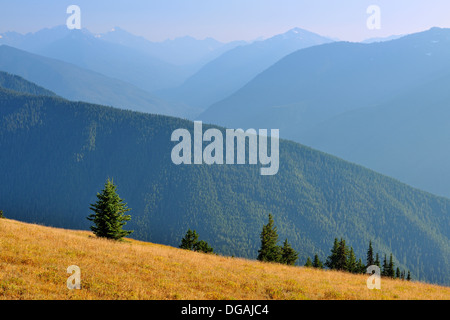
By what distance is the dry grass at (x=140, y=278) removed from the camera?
18.5m

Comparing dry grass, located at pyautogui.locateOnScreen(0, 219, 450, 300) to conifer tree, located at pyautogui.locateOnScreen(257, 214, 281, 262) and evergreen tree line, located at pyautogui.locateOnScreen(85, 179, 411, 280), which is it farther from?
conifer tree, located at pyautogui.locateOnScreen(257, 214, 281, 262)

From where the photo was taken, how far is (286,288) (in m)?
22.1

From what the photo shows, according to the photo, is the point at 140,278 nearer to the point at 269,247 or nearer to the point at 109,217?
the point at 109,217

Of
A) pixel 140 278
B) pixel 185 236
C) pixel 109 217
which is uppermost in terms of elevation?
pixel 109 217

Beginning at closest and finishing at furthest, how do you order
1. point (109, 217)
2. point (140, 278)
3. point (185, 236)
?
point (140, 278) → point (109, 217) → point (185, 236)

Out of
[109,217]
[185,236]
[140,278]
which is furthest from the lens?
[185,236]

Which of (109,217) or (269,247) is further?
(269,247)

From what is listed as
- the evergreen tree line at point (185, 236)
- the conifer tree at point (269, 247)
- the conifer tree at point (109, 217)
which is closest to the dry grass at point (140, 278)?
the conifer tree at point (109, 217)

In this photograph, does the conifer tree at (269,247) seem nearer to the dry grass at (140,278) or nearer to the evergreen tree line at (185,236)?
the evergreen tree line at (185,236)

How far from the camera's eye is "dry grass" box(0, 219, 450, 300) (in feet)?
60.7

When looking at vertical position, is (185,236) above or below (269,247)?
above

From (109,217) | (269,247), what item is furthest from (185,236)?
(109,217)

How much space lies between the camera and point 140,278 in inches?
843
